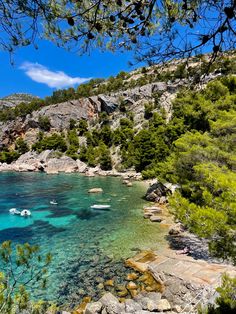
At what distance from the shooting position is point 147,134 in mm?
46500

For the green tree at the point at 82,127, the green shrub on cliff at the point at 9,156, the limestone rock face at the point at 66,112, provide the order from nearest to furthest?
the green shrub on cliff at the point at 9,156
the green tree at the point at 82,127
the limestone rock face at the point at 66,112

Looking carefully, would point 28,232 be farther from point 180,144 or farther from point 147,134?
point 147,134

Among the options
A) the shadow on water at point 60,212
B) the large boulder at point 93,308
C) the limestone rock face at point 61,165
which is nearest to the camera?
the large boulder at point 93,308

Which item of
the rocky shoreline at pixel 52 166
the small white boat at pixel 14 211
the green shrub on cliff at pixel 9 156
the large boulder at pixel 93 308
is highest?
the green shrub on cliff at pixel 9 156

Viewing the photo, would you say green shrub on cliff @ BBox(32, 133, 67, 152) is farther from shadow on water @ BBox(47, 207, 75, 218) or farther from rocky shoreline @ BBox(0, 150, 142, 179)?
shadow on water @ BBox(47, 207, 75, 218)

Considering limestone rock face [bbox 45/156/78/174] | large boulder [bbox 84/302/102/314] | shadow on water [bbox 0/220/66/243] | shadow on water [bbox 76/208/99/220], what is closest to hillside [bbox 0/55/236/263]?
limestone rock face [bbox 45/156/78/174]

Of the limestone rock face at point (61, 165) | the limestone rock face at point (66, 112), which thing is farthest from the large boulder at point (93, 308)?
the limestone rock face at point (66, 112)

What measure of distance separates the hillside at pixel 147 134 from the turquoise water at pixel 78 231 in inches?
144

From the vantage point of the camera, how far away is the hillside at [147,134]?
7195 mm

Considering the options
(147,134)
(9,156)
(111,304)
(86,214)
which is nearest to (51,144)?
(9,156)

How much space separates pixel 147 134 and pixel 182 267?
36.5 m

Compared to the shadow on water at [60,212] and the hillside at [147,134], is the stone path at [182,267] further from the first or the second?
the shadow on water at [60,212]

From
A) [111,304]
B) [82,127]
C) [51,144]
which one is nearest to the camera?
[111,304]

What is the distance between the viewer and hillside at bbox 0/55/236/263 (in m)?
7.20
